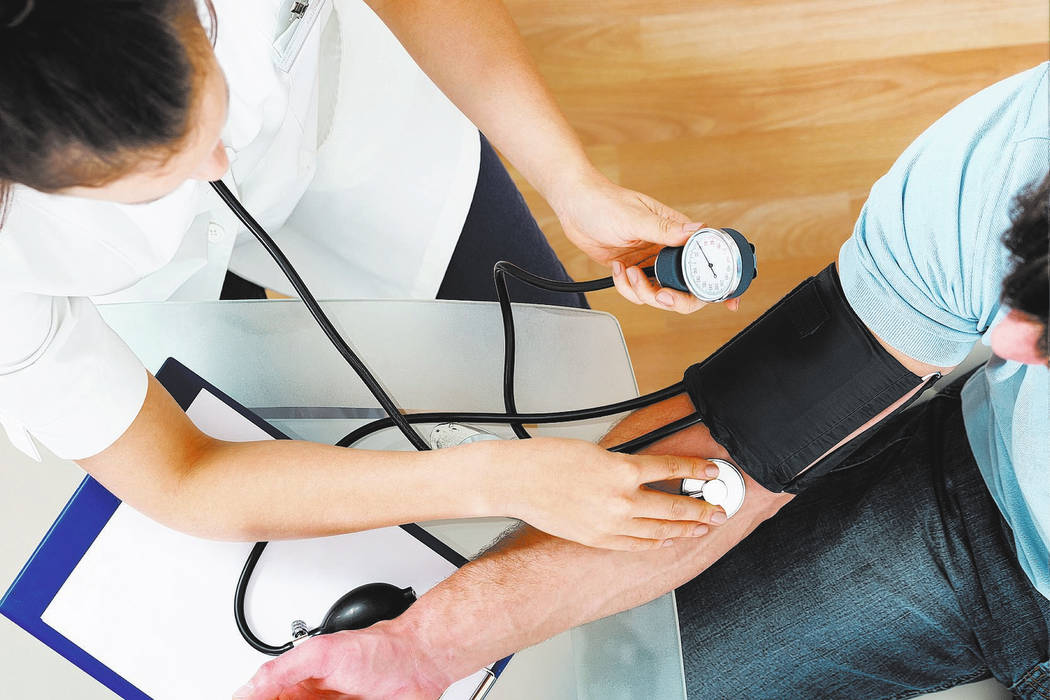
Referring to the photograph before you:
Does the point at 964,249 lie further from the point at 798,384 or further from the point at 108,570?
the point at 108,570

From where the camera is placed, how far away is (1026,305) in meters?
0.50

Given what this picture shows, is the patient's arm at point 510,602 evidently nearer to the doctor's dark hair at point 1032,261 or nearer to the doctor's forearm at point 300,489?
the doctor's forearm at point 300,489

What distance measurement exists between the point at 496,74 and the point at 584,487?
1.43ft

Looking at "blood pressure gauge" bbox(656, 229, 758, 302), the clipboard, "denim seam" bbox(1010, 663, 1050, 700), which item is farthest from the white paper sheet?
"denim seam" bbox(1010, 663, 1050, 700)

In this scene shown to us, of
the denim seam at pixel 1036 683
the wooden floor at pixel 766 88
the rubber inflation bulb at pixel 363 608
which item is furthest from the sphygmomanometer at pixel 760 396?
the wooden floor at pixel 766 88

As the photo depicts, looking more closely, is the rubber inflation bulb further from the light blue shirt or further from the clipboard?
the light blue shirt

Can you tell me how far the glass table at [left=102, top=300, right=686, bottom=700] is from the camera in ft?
2.86

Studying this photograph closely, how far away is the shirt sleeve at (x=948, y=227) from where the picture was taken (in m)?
0.61

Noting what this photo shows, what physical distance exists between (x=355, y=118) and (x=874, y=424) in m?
0.63

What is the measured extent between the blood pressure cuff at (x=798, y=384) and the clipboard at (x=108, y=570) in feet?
0.98

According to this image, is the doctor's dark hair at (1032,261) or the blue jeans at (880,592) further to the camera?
the blue jeans at (880,592)

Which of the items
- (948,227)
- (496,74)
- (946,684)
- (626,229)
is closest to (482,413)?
(626,229)

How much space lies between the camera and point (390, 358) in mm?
894

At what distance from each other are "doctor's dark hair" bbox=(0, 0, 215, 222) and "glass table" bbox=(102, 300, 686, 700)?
0.41 metres
